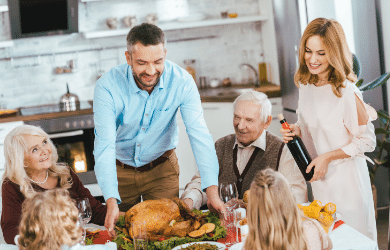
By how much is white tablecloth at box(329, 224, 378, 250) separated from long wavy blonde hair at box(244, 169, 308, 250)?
32 cm

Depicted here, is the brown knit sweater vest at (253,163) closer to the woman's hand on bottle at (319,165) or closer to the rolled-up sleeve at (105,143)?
the woman's hand on bottle at (319,165)

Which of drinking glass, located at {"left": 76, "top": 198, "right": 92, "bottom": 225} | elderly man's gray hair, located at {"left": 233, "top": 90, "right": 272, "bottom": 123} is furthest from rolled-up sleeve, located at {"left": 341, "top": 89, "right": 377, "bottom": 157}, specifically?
drinking glass, located at {"left": 76, "top": 198, "right": 92, "bottom": 225}

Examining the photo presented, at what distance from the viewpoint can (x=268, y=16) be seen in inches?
173

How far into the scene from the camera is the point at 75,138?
4.07m

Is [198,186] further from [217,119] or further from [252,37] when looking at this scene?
[252,37]

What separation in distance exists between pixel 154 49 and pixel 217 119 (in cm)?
224

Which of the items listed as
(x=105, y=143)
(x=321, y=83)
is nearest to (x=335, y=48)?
(x=321, y=83)

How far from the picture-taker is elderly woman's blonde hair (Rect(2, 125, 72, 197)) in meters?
2.10

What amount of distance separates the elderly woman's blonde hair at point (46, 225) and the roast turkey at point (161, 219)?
9.5 inches

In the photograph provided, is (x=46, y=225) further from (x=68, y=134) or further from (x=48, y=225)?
(x=68, y=134)

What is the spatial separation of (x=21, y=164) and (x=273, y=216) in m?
1.41

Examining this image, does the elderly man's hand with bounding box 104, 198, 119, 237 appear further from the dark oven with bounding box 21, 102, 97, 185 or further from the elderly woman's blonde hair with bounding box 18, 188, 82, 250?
the dark oven with bounding box 21, 102, 97, 185

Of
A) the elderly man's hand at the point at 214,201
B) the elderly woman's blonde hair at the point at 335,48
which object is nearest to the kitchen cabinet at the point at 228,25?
the elderly woman's blonde hair at the point at 335,48

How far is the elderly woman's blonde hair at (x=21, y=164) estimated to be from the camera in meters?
2.10
